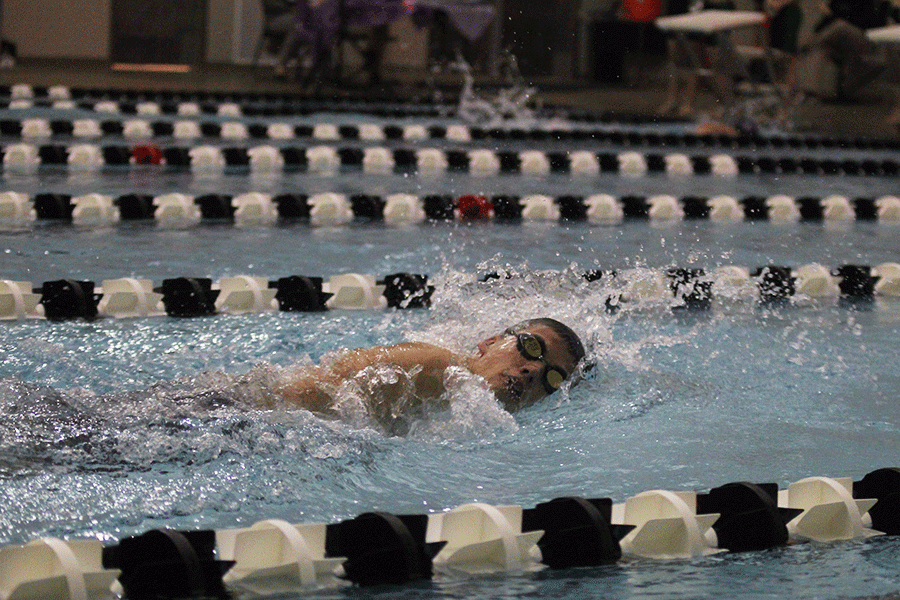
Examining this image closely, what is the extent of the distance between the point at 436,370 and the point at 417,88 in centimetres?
935

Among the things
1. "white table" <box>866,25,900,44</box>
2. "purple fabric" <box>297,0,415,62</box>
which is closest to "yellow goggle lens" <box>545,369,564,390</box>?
"white table" <box>866,25,900,44</box>

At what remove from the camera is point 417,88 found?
1163cm

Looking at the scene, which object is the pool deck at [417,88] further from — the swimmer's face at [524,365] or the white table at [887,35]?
the swimmer's face at [524,365]

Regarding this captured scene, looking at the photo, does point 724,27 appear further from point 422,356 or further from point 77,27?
point 422,356

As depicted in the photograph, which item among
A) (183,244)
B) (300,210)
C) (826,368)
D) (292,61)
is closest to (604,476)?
(826,368)

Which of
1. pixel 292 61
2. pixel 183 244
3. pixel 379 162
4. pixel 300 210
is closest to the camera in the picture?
pixel 183 244

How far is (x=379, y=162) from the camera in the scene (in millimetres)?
6570

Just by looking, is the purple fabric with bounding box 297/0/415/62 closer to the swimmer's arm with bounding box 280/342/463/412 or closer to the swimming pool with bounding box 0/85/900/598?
the swimming pool with bounding box 0/85/900/598

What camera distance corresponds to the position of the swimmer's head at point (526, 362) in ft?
8.52

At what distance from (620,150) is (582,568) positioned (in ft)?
20.6

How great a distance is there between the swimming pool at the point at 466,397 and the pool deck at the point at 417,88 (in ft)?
17.1

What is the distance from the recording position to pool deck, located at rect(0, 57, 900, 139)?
10172 mm

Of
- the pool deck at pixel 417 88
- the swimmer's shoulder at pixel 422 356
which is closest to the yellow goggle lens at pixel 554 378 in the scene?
the swimmer's shoulder at pixel 422 356

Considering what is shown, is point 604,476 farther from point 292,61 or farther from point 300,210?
point 292,61
